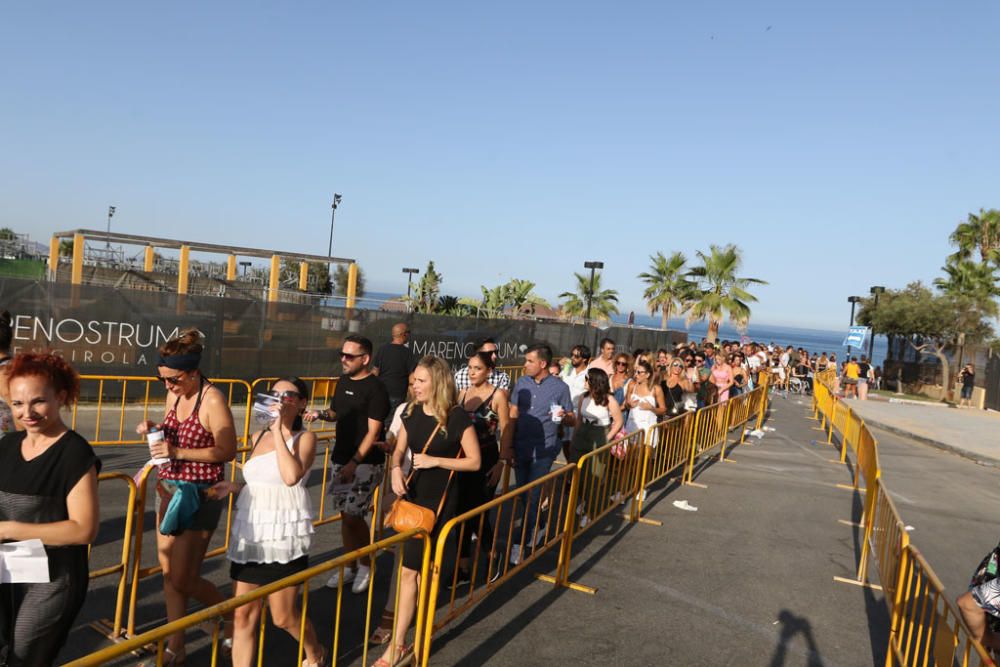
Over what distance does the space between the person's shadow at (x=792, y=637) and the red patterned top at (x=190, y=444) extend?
3851 mm

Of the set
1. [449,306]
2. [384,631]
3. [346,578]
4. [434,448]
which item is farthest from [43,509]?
[449,306]

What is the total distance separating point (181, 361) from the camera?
3.93 m

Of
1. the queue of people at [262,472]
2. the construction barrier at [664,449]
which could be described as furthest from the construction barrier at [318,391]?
the queue of people at [262,472]

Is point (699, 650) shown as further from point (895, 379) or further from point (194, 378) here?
point (895, 379)

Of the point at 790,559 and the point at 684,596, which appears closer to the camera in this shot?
the point at 684,596

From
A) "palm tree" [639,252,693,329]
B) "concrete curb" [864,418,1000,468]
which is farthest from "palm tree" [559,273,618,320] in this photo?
"concrete curb" [864,418,1000,468]

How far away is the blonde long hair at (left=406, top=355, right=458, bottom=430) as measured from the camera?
449 centimetres

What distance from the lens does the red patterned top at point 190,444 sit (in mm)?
3984

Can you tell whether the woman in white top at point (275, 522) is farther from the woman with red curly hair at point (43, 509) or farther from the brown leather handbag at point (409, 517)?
the woman with red curly hair at point (43, 509)

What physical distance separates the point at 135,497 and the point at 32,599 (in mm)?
1718

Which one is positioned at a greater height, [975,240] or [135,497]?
[975,240]

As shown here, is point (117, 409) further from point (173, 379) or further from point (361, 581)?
point (173, 379)

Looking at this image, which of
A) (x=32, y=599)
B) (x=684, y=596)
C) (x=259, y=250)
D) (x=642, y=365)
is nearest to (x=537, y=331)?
(x=259, y=250)

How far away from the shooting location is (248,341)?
14414mm
